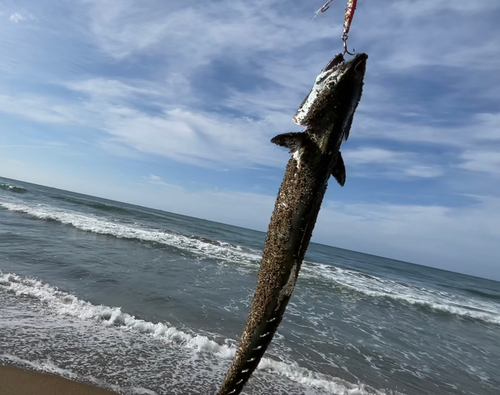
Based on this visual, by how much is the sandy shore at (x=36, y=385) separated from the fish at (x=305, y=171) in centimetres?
360

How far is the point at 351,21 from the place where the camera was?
134 centimetres

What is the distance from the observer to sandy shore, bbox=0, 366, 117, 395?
3.61 metres

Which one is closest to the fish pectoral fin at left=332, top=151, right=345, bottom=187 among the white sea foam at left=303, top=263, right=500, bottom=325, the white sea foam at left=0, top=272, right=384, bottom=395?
the white sea foam at left=0, top=272, right=384, bottom=395

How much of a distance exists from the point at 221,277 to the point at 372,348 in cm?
653

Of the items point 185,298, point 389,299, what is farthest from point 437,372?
point 389,299

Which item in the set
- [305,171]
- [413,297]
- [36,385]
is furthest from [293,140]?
[413,297]

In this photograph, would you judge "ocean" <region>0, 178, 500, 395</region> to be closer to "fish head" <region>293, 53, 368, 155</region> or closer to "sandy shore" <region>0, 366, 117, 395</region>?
"sandy shore" <region>0, 366, 117, 395</region>

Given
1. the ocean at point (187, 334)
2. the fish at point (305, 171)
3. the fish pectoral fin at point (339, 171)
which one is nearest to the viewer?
the fish at point (305, 171)

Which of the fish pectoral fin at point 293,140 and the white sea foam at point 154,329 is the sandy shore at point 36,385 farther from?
the fish pectoral fin at point 293,140

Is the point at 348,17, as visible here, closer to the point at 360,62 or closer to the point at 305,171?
the point at 360,62

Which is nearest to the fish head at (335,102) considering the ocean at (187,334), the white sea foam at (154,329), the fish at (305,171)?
the fish at (305,171)

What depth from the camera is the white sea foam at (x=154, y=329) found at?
5273 millimetres

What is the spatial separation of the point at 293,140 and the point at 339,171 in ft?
0.91

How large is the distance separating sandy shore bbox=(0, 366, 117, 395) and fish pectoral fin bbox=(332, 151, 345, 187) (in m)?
3.95
